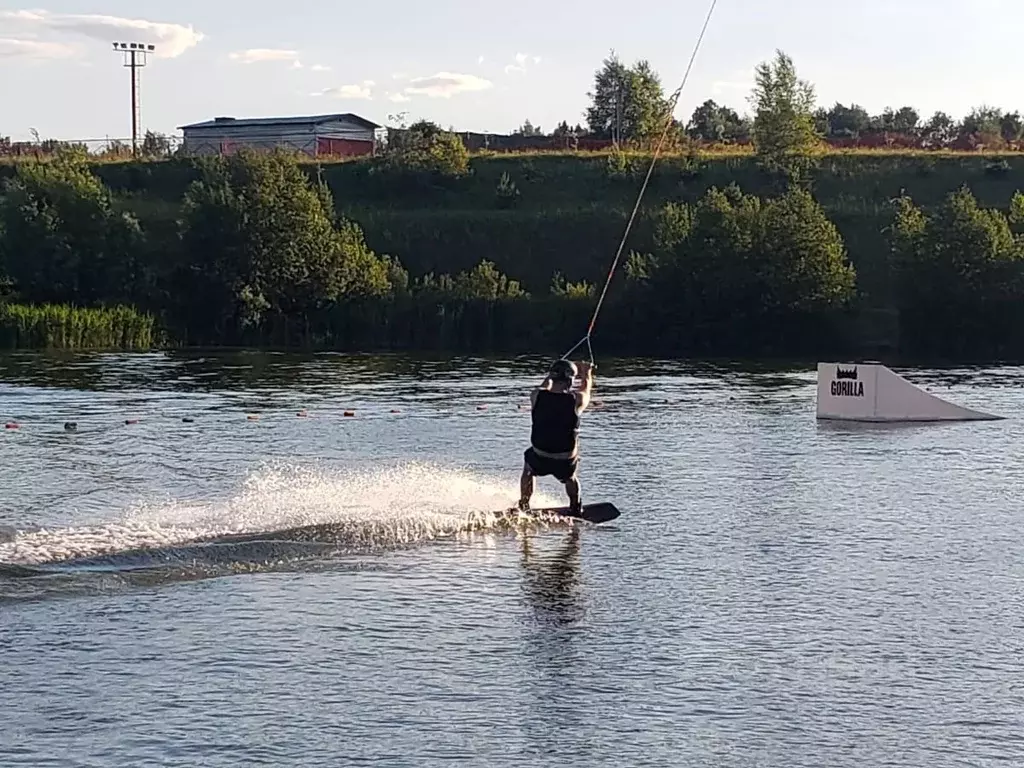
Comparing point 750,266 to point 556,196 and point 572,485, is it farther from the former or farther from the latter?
point 572,485

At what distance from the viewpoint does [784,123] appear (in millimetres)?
81938

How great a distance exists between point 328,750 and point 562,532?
7306 mm

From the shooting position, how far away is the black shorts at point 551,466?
1598 cm

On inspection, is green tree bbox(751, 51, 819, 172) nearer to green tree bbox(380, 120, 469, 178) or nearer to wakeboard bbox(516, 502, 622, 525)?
green tree bbox(380, 120, 469, 178)

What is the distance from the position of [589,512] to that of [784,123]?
6827cm

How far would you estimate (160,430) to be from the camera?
87.5 ft

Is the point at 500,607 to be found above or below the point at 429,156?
below

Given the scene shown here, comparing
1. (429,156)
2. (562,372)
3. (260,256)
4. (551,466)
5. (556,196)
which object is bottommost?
(551,466)

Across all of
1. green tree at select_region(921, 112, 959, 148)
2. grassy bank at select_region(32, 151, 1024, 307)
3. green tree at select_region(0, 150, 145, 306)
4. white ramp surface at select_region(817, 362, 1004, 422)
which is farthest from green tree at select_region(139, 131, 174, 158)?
white ramp surface at select_region(817, 362, 1004, 422)

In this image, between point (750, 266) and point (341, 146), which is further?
point (341, 146)

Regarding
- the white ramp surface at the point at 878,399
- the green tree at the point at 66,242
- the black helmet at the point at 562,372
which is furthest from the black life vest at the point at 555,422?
the green tree at the point at 66,242

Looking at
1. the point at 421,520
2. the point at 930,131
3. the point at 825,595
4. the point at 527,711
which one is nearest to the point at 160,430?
the point at 421,520

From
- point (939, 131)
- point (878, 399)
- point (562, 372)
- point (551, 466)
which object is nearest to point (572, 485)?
point (551, 466)

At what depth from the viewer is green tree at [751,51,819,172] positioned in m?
81.8
